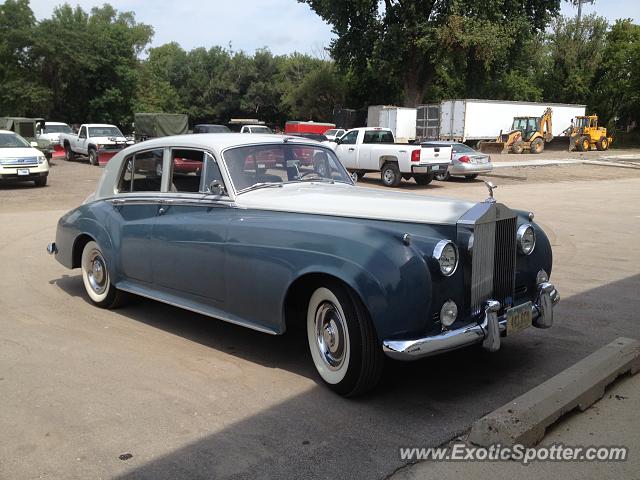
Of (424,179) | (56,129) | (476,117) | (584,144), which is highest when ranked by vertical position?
(476,117)

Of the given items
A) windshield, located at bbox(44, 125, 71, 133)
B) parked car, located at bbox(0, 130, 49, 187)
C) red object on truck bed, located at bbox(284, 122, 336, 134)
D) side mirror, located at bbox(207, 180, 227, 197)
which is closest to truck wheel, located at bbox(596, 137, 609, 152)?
red object on truck bed, located at bbox(284, 122, 336, 134)

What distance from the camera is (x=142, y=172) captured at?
598cm

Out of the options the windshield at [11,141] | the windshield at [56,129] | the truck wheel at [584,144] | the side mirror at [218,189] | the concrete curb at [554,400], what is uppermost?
the truck wheel at [584,144]

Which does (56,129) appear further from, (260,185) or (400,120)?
(260,185)

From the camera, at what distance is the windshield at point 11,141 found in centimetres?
1789

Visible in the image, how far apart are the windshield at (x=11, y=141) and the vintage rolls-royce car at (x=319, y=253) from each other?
1375cm

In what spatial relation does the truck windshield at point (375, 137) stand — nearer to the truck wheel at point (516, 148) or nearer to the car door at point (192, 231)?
the car door at point (192, 231)

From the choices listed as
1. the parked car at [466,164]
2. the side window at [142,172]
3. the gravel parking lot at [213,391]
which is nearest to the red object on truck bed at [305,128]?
the parked car at [466,164]

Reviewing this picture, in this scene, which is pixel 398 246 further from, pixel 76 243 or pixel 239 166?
pixel 76 243

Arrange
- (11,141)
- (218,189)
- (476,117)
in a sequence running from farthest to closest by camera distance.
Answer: (476,117), (11,141), (218,189)

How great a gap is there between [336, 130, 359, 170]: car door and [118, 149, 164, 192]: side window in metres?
16.1

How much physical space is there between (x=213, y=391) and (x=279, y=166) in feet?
6.76

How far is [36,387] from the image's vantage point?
436 centimetres

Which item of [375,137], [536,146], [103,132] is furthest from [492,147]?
[103,132]
